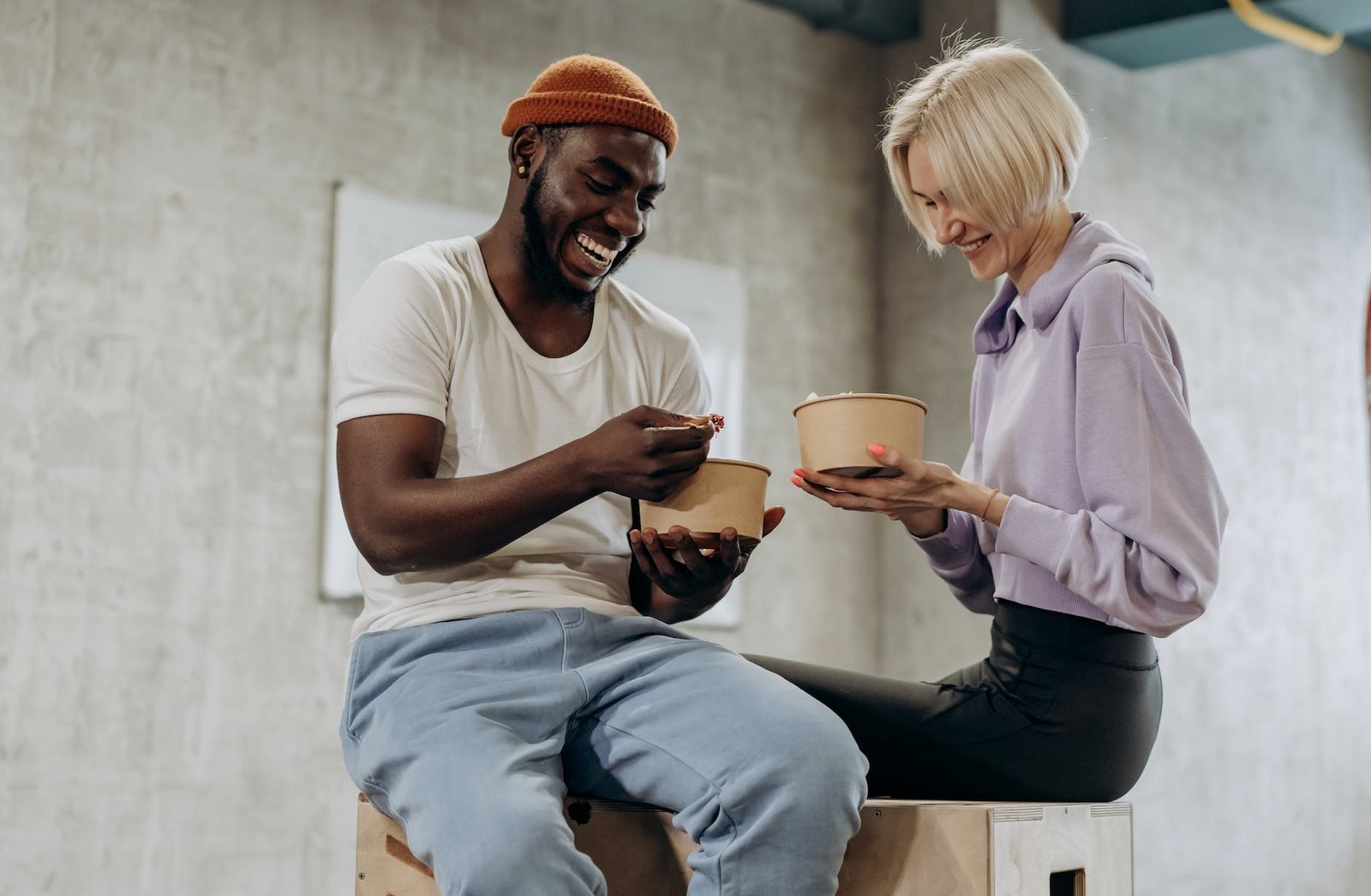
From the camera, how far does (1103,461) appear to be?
170cm

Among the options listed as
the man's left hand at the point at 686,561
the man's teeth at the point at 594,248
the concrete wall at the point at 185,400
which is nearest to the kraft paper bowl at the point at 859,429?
the man's left hand at the point at 686,561

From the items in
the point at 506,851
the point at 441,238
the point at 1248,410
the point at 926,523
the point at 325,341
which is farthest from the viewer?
the point at 1248,410

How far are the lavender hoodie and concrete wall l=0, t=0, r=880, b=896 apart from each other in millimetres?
2223

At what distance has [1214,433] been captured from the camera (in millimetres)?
5277

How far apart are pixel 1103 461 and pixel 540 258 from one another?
759 mm

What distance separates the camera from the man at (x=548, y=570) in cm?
148

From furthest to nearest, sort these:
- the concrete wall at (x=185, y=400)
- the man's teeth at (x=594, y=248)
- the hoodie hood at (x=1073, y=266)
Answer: the concrete wall at (x=185, y=400)
the man's teeth at (x=594, y=248)
the hoodie hood at (x=1073, y=266)

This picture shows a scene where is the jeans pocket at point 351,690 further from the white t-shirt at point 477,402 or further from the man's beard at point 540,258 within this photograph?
the man's beard at point 540,258

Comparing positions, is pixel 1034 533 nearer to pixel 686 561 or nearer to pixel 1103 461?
pixel 1103 461

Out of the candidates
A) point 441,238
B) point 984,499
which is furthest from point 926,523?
point 441,238

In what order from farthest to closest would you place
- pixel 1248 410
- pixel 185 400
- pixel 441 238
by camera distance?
pixel 1248 410 → pixel 441 238 → pixel 185 400

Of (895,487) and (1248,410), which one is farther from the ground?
(1248,410)

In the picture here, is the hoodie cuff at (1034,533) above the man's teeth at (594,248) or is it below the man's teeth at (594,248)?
below

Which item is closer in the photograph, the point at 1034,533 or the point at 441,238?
the point at 1034,533
